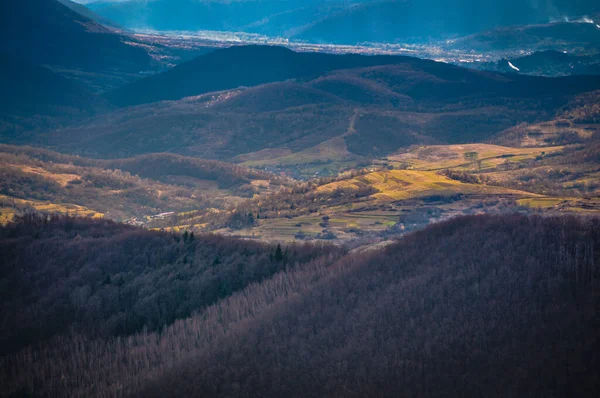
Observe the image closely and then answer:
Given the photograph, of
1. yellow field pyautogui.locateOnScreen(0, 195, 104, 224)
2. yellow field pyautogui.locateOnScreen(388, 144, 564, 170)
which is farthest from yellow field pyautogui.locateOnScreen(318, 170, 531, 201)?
yellow field pyautogui.locateOnScreen(0, 195, 104, 224)

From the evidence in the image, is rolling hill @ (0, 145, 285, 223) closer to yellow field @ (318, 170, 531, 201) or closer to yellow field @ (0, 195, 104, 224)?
yellow field @ (0, 195, 104, 224)

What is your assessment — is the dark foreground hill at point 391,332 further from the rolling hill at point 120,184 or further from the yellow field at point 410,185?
the rolling hill at point 120,184

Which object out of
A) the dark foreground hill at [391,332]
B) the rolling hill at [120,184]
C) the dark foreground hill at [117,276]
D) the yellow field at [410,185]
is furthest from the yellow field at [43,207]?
the dark foreground hill at [391,332]

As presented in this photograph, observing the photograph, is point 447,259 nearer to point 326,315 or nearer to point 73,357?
point 326,315

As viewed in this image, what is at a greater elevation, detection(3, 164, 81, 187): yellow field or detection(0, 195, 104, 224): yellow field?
detection(3, 164, 81, 187): yellow field

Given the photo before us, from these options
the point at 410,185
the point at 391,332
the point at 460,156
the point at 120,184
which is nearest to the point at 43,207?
the point at 120,184

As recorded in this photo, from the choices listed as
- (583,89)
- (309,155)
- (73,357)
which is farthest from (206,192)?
(583,89)
